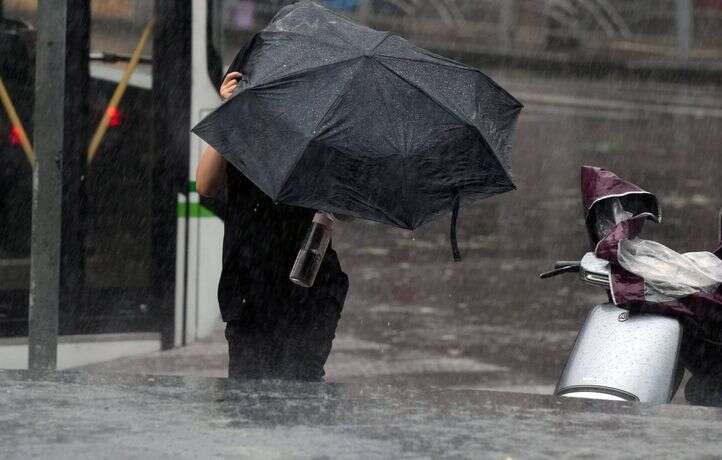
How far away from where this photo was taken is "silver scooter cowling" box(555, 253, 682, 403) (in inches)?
150

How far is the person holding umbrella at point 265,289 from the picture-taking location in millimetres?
4211

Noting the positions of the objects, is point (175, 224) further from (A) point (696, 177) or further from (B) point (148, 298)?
(A) point (696, 177)

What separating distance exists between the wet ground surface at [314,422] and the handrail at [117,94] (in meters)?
4.23

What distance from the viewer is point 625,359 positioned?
386 cm

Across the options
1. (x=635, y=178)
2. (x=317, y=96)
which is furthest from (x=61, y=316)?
(x=635, y=178)

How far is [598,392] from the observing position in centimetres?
382

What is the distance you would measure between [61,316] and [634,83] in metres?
20.7

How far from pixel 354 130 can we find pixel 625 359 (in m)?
0.92

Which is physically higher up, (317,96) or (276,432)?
(317,96)

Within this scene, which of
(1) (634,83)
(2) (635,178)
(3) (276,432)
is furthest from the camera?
(1) (634,83)

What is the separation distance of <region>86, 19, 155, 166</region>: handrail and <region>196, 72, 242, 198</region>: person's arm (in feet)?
9.51

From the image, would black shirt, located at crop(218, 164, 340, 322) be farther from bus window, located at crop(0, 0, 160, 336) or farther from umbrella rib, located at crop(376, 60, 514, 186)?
bus window, located at crop(0, 0, 160, 336)

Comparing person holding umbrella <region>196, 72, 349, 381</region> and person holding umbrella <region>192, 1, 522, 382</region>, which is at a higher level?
person holding umbrella <region>192, 1, 522, 382</region>

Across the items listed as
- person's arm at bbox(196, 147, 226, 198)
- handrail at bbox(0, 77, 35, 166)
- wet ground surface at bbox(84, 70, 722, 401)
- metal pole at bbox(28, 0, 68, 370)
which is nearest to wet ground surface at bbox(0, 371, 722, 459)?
person's arm at bbox(196, 147, 226, 198)
